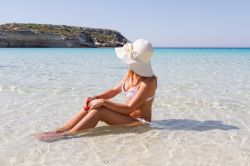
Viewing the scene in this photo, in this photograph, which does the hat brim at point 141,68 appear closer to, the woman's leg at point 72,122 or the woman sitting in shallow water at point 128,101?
the woman sitting in shallow water at point 128,101

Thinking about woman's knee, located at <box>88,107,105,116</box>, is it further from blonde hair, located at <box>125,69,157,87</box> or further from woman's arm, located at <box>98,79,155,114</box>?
blonde hair, located at <box>125,69,157,87</box>

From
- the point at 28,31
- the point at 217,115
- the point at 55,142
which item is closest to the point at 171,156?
the point at 55,142

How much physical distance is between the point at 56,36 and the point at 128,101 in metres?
94.1

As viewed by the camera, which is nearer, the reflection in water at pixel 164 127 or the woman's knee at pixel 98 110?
the woman's knee at pixel 98 110

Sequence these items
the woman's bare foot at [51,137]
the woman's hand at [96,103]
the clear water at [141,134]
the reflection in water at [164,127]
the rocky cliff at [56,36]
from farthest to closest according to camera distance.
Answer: the rocky cliff at [56,36]
the reflection in water at [164,127]
the woman's hand at [96,103]
the woman's bare foot at [51,137]
the clear water at [141,134]

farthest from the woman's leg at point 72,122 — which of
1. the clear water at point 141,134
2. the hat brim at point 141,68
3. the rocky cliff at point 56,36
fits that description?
the rocky cliff at point 56,36

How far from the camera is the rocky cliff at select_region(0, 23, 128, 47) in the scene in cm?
8975

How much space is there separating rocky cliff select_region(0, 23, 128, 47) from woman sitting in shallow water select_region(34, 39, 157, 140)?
8461 centimetres

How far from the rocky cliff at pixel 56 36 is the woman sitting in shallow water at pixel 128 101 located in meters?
84.6

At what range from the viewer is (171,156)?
204 inches

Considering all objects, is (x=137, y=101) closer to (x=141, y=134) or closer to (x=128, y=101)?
(x=128, y=101)

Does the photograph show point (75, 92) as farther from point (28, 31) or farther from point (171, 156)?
point (28, 31)

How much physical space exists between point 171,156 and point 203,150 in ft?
1.80

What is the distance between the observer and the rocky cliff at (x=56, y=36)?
8975cm
